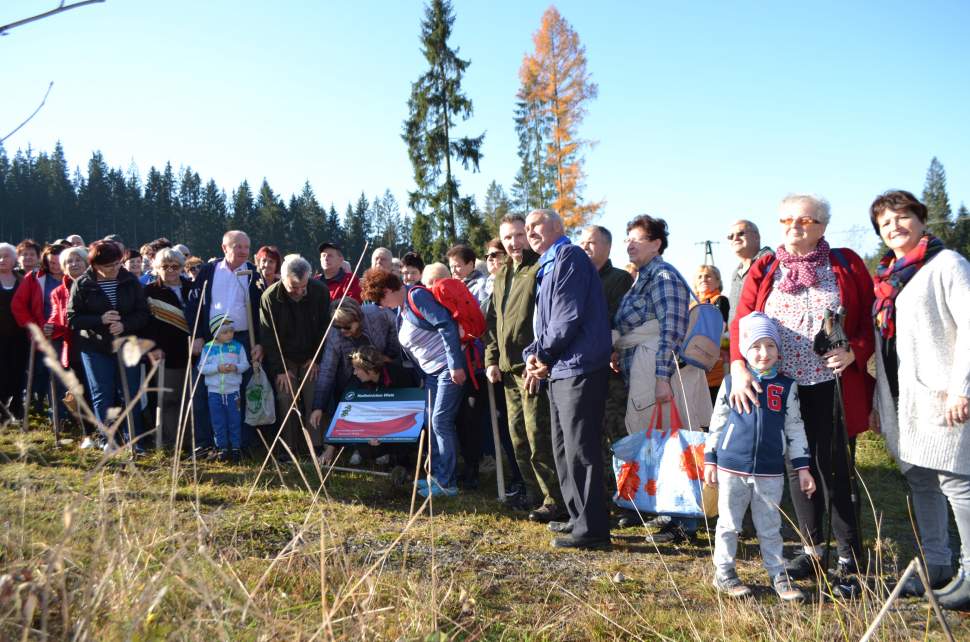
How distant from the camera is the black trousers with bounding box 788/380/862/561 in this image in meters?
3.38

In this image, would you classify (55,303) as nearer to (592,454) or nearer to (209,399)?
(209,399)

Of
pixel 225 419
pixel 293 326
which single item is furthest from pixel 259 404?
pixel 293 326

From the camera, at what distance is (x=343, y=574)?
2727 mm

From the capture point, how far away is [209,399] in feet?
19.9

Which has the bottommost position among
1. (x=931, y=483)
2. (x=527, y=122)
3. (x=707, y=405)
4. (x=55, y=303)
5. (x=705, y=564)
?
(x=705, y=564)

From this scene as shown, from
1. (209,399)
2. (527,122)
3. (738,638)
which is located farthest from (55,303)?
(527,122)

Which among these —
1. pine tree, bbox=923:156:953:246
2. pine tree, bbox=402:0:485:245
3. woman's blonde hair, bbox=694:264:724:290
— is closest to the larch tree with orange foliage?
pine tree, bbox=402:0:485:245

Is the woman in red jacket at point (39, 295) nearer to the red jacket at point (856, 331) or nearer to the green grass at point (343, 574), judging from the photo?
the green grass at point (343, 574)

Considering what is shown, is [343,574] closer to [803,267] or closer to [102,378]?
[803,267]

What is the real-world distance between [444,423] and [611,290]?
1713 millimetres

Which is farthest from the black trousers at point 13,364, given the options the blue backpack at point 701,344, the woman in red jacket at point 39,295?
the blue backpack at point 701,344

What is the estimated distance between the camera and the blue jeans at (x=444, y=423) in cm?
514

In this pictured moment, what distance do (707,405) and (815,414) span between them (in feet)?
3.15

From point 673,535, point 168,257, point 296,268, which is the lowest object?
point 673,535
